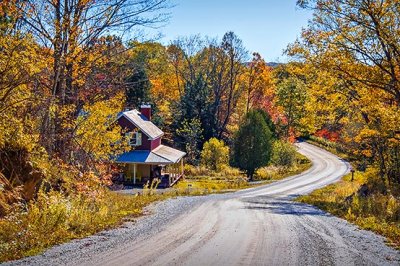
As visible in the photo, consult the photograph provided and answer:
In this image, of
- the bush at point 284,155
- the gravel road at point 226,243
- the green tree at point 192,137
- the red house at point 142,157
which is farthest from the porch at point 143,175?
the gravel road at point 226,243

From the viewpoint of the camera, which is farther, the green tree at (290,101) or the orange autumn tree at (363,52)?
the green tree at (290,101)

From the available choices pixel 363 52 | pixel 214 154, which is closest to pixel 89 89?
pixel 363 52

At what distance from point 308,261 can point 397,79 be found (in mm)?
10379

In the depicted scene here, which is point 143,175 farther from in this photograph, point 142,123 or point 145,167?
point 142,123

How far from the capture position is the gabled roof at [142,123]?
4100 cm

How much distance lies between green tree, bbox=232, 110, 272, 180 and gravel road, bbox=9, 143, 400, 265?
30.1 meters

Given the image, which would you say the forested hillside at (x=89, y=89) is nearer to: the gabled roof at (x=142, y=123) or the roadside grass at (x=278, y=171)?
the gabled roof at (x=142, y=123)

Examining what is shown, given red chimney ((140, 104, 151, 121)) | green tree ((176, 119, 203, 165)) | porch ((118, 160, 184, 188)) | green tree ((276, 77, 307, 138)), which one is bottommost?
porch ((118, 160, 184, 188))

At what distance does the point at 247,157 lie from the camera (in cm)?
4566

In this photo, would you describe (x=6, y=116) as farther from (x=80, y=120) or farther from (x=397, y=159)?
(x=397, y=159)

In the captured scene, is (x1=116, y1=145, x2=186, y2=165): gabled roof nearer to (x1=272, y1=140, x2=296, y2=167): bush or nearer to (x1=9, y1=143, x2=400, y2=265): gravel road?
(x1=272, y1=140, x2=296, y2=167): bush

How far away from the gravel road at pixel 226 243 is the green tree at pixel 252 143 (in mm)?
30072

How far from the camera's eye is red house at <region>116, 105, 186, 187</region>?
39594mm

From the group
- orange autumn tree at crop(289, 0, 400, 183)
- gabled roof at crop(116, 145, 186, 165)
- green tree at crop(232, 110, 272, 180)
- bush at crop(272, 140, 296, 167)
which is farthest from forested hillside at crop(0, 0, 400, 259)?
bush at crop(272, 140, 296, 167)
